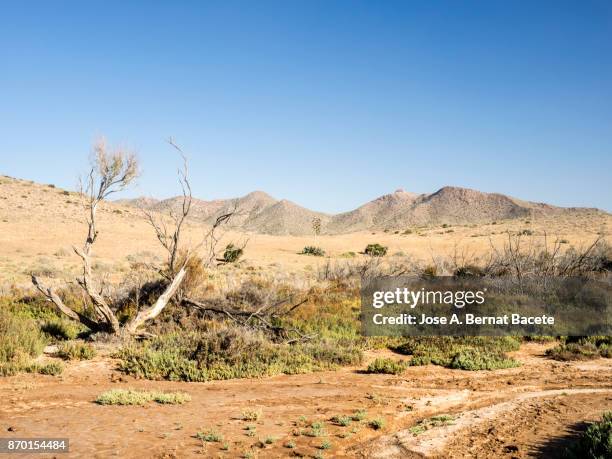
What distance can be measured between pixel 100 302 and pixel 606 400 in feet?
33.1

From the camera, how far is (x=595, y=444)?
557 cm

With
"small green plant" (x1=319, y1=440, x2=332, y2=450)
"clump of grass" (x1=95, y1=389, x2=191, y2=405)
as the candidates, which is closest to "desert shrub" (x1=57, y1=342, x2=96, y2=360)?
"clump of grass" (x1=95, y1=389, x2=191, y2=405)

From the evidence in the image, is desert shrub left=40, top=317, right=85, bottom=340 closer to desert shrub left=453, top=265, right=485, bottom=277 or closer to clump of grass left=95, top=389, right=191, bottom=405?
clump of grass left=95, top=389, right=191, bottom=405

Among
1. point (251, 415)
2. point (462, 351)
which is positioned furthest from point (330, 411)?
point (462, 351)

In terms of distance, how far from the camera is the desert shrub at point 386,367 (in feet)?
33.4

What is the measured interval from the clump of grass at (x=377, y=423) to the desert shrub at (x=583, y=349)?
21.3 ft

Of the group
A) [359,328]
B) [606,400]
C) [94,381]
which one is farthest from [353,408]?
[359,328]

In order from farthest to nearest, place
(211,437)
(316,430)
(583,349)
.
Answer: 1. (583,349)
2. (316,430)
3. (211,437)

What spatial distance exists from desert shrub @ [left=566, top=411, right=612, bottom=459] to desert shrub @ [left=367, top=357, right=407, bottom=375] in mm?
4399

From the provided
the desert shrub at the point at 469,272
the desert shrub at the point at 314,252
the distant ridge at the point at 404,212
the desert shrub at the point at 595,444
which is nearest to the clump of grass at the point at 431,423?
the desert shrub at the point at 595,444

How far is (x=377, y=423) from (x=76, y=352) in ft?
22.0

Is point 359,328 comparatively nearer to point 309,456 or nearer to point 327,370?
point 327,370

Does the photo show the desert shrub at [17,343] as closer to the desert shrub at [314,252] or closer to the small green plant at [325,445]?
the small green plant at [325,445]

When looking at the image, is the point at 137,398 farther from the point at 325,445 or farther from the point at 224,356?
the point at 325,445
